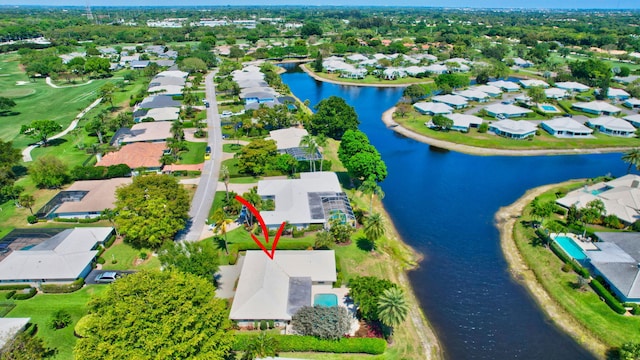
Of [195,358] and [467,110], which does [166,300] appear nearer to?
[195,358]

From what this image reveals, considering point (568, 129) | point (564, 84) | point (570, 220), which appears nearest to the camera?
point (570, 220)

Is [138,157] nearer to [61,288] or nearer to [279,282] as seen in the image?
[61,288]

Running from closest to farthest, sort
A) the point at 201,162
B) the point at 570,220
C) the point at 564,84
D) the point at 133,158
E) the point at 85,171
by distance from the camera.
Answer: the point at 570,220, the point at 85,171, the point at 133,158, the point at 201,162, the point at 564,84

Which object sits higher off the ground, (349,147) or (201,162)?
(349,147)

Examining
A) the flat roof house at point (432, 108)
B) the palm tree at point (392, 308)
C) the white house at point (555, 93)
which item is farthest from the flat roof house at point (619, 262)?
the white house at point (555, 93)

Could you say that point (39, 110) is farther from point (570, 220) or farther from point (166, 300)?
point (570, 220)

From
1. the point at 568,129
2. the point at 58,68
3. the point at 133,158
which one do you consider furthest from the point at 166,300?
the point at 58,68

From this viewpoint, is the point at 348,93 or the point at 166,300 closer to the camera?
the point at 166,300

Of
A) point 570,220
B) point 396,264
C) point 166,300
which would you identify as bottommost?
point 396,264
